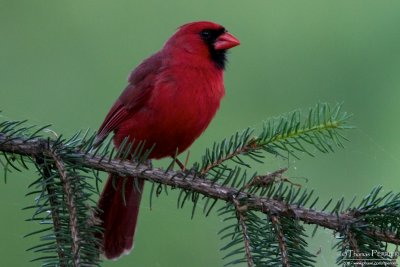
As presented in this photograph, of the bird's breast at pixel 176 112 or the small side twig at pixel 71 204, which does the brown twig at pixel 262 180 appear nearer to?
the small side twig at pixel 71 204

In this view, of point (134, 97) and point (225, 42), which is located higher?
point (225, 42)

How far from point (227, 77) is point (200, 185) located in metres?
2.21

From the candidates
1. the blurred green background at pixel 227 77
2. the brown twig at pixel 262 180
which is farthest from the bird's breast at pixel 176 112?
the brown twig at pixel 262 180

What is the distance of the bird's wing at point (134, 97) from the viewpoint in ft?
9.38

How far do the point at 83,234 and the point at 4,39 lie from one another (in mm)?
3106

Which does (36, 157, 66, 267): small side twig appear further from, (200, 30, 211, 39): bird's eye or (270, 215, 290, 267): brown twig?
(200, 30, 211, 39): bird's eye

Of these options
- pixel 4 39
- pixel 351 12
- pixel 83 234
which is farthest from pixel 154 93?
pixel 4 39

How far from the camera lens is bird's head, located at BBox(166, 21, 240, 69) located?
3010mm

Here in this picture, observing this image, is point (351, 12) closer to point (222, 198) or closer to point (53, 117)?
point (53, 117)

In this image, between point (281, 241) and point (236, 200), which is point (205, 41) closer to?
point (236, 200)

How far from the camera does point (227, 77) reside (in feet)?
13.2

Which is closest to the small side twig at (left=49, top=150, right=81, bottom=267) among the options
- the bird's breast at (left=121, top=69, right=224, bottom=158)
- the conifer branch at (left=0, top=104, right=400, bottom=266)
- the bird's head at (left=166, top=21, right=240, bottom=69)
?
the conifer branch at (left=0, top=104, right=400, bottom=266)

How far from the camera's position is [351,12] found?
158 inches

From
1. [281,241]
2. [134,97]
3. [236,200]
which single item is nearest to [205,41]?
[134,97]
